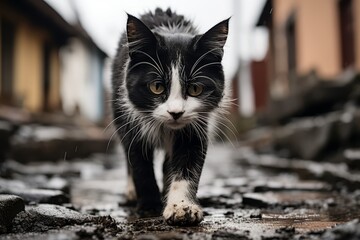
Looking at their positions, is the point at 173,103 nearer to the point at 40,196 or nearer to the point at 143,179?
the point at 143,179

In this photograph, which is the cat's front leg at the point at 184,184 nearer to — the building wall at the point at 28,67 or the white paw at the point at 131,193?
the white paw at the point at 131,193

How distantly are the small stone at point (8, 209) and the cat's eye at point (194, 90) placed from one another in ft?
3.21

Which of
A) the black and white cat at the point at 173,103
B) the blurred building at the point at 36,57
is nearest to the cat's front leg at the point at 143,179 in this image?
the black and white cat at the point at 173,103

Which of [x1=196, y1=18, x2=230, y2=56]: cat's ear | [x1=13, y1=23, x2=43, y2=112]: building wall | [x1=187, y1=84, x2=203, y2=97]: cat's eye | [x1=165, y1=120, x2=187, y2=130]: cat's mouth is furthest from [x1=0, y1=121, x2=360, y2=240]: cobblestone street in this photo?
[x1=13, y1=23, x2=43, y2=112]: building wall

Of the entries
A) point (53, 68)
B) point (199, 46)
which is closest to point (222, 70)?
point (199, 46)

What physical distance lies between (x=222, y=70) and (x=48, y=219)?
4.01 feet

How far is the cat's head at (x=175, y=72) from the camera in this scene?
2.82 m

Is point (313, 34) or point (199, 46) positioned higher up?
point (313, 34)

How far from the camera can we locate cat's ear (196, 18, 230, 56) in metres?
2.92

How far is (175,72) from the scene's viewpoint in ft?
9.29

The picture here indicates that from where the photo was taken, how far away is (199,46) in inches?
117

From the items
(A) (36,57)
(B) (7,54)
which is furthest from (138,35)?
(A) (36,57)

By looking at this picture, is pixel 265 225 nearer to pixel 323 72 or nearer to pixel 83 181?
pixel 83 181

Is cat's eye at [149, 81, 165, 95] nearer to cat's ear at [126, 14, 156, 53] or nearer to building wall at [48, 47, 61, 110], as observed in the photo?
cat's ear at [126, 14, 156, 53]
